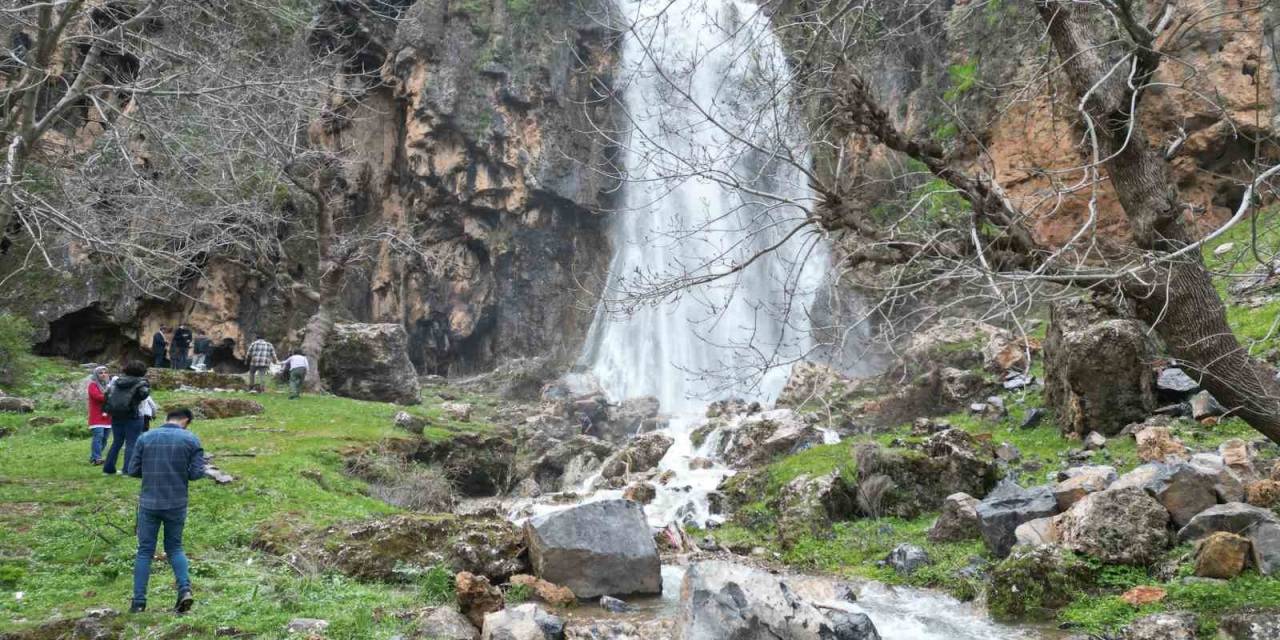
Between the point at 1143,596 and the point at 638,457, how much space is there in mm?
13018

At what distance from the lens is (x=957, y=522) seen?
29.5 feet

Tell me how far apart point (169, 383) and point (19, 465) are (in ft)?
23.8

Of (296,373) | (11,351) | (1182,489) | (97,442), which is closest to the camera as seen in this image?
(1182,489)

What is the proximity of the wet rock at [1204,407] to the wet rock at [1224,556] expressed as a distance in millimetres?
4884

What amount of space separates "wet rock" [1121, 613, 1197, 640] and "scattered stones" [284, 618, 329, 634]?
5.67m

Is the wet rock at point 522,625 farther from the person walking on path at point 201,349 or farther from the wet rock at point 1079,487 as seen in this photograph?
the person walking on path at point 201,349

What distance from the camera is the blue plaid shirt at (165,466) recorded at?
5.71m

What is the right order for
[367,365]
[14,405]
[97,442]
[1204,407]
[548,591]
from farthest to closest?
1. [367,365]
2. [14,405]
3. [97,442]
4. [1204,407]
5. [548,591]

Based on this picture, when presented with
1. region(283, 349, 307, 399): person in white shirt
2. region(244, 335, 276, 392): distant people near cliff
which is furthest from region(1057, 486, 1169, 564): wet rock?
region(244, 335, 276, 392): distant people near cliff

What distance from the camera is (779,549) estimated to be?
33.2ft

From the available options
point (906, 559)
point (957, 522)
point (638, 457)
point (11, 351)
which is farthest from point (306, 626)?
point (11, 351)

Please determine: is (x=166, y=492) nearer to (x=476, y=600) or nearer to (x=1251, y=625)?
(x=476, y=600)

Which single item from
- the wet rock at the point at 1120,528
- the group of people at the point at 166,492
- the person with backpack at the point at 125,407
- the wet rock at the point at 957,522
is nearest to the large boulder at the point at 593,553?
the group of people at the point at 166,492

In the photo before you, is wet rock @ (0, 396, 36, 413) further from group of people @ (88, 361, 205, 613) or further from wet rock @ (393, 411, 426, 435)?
group of people @ (88, 361, 205, 613)
